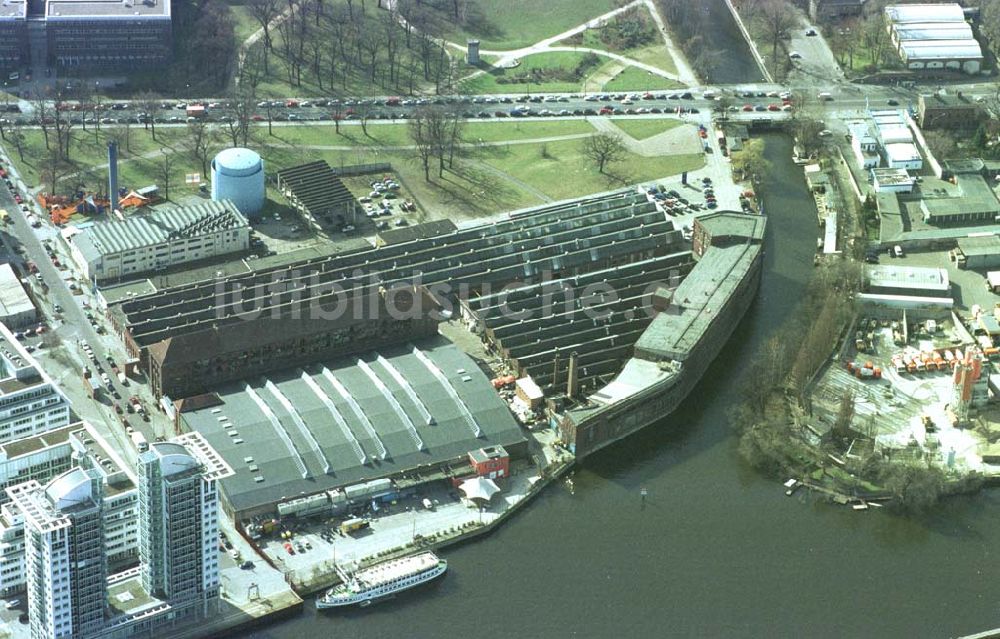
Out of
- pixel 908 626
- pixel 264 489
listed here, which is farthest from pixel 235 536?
pixel 908 626

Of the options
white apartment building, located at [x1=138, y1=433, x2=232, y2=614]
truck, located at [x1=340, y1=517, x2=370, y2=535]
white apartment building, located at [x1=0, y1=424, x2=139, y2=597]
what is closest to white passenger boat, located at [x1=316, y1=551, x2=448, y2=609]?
truck, located at [x1=340, y1=517, x2=370, y2=535]

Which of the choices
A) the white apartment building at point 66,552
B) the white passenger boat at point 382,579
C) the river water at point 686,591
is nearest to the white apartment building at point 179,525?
the white apartment building at point 66,552

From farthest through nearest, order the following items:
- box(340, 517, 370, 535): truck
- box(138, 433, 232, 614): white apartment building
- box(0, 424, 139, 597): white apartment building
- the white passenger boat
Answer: box(340, 517, 370, 535): truck, the white passenger boat, box(0, 424, 139, 597): white apartment building, box(138, 433, 232, 614): white apartment building

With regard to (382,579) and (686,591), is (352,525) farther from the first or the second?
(686,591)

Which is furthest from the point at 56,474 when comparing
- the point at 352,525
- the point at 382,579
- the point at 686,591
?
the point at 686,591

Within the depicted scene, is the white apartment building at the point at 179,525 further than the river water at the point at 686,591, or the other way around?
the river water at the point at 686,591

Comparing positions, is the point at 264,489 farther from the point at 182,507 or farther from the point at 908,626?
the point at 908,626

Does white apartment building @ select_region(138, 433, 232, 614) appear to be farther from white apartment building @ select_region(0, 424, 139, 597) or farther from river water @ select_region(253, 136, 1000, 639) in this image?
river water @ select_region(253, 136, 1000, 639)

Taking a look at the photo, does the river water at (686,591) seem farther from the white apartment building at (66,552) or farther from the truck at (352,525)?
the white apartment building at (66,552)
